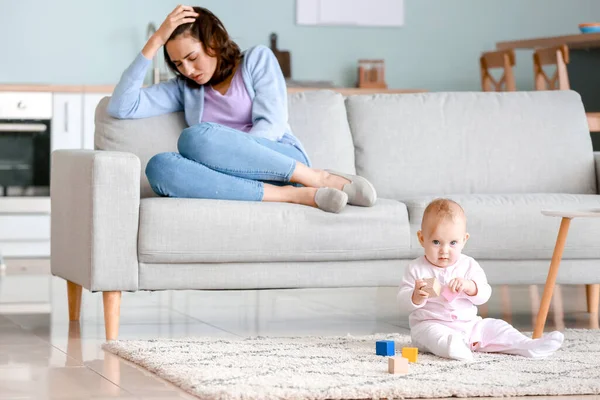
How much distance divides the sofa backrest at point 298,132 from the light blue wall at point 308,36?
80.5 inches

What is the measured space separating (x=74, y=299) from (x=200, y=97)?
0.75 meters

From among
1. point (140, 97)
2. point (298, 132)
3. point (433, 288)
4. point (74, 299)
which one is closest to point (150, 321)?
point (74, 299)

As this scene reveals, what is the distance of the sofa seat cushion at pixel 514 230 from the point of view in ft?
10.4

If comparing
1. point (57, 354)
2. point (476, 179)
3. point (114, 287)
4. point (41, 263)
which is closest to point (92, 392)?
point (57, 354)

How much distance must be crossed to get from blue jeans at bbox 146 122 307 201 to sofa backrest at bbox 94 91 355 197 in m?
0.28

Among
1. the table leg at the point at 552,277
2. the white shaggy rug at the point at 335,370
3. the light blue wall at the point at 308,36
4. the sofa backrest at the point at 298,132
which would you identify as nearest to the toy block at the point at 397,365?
the white shaggy rug at the point at 335,370

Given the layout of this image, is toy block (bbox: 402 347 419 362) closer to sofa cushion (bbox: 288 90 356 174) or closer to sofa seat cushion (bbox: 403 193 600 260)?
sofa seat cushion (bbox: 403 193 600 260)

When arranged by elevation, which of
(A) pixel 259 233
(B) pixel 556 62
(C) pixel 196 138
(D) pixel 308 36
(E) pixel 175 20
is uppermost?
(D) pixel 308 36

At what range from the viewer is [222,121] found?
11.3ft

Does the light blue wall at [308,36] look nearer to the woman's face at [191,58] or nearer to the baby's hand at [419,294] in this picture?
the woman's face at [191,58]

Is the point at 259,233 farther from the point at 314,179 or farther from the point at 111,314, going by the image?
the point at 111,314

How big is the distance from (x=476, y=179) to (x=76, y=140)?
239 centimetres

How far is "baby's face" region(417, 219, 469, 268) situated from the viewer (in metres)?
2.55

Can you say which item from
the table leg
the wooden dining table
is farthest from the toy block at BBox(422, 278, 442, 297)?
the wooden dining table
